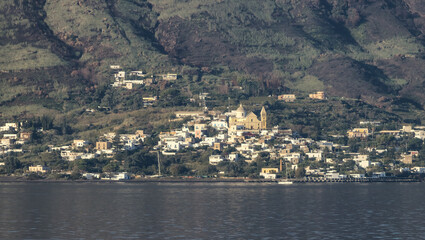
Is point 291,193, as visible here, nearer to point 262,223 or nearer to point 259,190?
point 259,190

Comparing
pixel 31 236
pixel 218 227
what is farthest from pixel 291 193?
pixel 31 236

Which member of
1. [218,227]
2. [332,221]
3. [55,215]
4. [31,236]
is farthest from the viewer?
[55,215]

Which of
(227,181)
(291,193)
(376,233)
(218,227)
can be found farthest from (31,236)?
(227,181)

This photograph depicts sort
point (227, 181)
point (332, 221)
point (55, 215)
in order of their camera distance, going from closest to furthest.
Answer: point (332, 221), point (55, 215), point (227, 181)

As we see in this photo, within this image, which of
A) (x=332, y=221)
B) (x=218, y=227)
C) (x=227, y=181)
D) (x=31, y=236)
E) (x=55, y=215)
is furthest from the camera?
(x=227, y=181)

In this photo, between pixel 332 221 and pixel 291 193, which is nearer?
pixel 332 221

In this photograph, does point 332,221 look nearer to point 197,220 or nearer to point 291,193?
point 197,220
